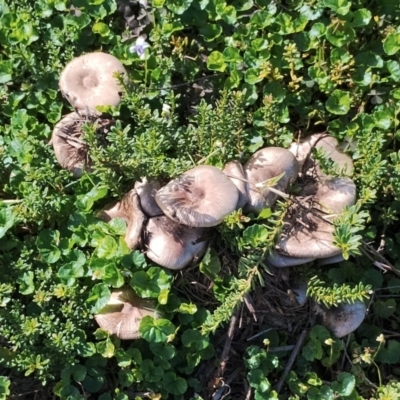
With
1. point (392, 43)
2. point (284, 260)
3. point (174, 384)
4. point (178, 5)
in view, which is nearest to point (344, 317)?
point (284, 260)

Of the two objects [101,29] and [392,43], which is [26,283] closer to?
[101,29]

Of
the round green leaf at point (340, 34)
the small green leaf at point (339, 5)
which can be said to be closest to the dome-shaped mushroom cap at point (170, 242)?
the round green leaf at point (340, 34)

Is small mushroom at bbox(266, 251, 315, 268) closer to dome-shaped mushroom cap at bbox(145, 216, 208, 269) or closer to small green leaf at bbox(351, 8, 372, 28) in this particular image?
dome-shaped mushroom cap at bbox(145, 216, 208, 269)

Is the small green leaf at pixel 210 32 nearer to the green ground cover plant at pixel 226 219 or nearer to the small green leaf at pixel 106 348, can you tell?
the green ground cover plant at pixel 226 219

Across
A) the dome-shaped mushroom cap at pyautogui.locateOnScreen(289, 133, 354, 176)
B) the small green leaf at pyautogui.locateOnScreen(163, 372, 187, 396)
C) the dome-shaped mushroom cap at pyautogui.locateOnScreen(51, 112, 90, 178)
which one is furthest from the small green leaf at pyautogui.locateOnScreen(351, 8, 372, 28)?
the small green leaf at pyautogui.locateOnScreen(163, 372, 187, 396)

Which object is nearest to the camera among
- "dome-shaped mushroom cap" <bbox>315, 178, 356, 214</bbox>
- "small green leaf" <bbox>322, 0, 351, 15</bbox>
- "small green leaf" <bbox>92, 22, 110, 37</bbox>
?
"dome-shaped mushroom cap" <bbox>315, 178, 356, 214</bbox>

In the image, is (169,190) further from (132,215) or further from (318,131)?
(318,131)
